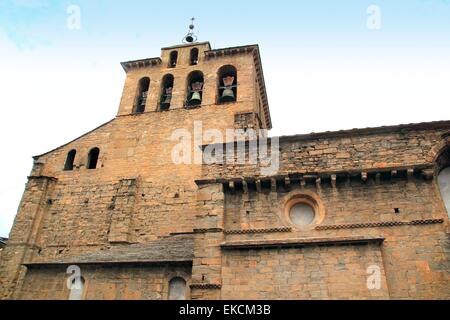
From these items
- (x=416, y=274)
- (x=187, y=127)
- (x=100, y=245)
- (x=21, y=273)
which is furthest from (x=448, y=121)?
(x=21, y=273)

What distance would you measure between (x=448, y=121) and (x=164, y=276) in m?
8.72

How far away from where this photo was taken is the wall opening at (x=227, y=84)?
17219 mm

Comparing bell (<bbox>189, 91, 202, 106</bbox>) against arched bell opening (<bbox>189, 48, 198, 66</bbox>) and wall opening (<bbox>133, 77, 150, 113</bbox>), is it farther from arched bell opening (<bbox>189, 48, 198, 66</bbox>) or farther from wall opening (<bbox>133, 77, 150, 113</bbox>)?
arched bell opening (<bbox>189, 48, 198, 66</bbox>)

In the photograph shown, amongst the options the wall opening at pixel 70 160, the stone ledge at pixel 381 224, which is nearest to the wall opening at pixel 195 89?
the wall opening at pixel 70 160

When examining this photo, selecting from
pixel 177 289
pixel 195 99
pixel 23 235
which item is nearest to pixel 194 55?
pixel 195 99

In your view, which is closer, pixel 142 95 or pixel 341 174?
pixel 341 174

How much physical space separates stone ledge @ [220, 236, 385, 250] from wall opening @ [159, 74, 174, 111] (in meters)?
10.5

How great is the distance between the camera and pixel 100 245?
1477 cm

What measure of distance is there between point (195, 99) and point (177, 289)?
935 cm

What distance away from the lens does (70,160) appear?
17766mm

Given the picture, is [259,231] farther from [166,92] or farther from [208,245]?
[166,92]
